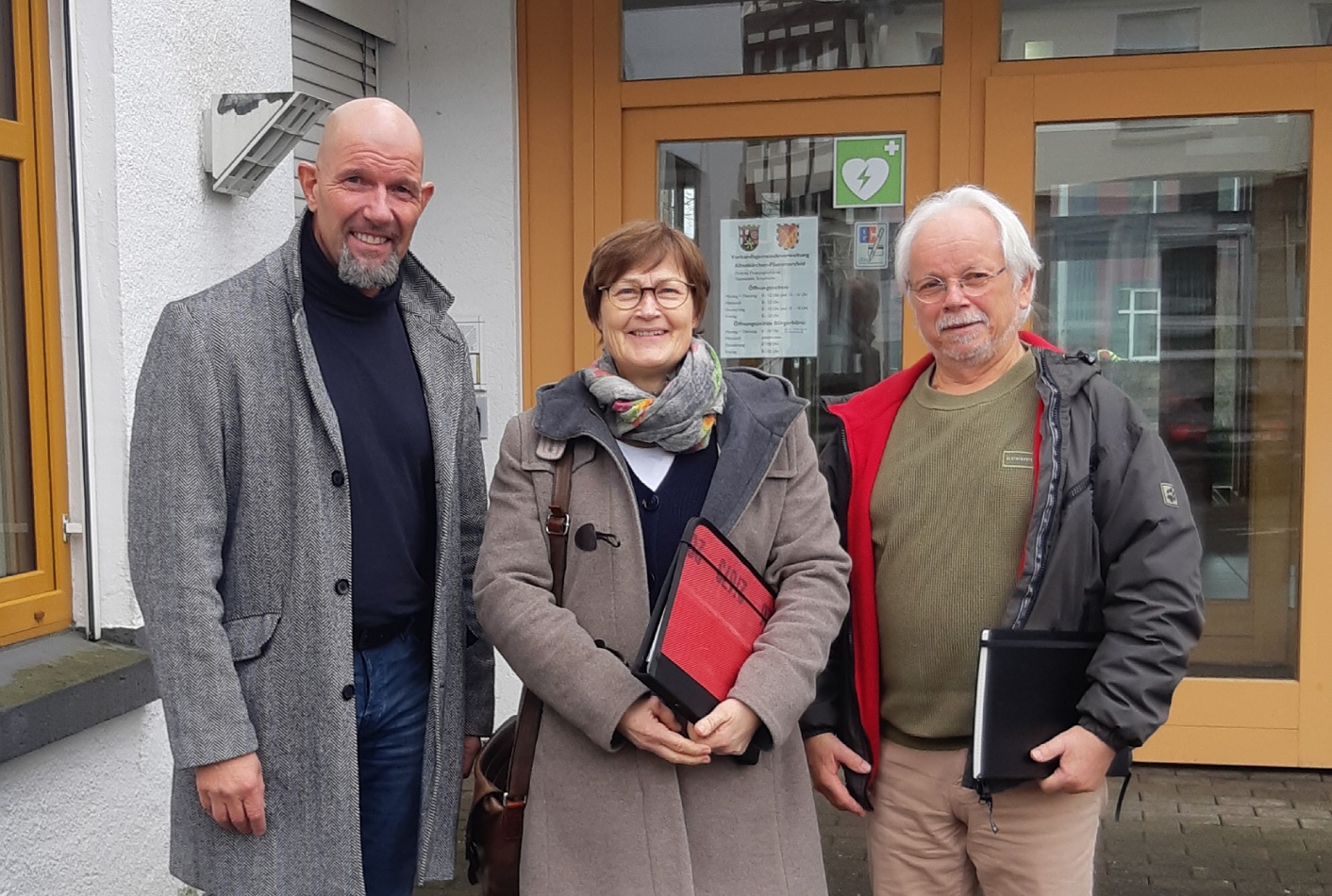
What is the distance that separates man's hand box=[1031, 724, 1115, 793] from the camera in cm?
223

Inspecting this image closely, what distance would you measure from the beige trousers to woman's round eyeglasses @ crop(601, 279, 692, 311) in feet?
3.31

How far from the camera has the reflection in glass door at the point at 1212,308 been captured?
14.8 ft

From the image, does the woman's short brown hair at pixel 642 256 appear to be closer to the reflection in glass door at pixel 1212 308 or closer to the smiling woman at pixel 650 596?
the smiling woman at pixel 650 596

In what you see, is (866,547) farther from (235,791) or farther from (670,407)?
(235,791)

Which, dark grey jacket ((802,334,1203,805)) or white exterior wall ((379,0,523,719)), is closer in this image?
dark grey jacket ((802,334,1203,805))

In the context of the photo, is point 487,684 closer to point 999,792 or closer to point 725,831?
point 725,831

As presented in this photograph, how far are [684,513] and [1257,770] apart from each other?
3.50 meters

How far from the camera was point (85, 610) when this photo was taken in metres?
3.11

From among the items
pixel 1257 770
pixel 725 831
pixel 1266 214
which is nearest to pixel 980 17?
pixel 1266 214

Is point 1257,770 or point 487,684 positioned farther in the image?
point 1257,770

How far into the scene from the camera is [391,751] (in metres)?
2.31

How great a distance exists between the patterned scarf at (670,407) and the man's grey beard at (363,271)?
1.37 ft

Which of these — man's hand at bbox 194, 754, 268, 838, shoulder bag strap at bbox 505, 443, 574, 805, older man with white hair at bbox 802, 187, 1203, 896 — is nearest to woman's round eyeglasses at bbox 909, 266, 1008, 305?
older man with white hair at bbox 802, 187, 1203, 896

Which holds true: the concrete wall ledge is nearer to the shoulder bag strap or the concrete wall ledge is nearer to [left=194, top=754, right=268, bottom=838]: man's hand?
[left=194, top=754, right=268, bottom=838]: man's hand
